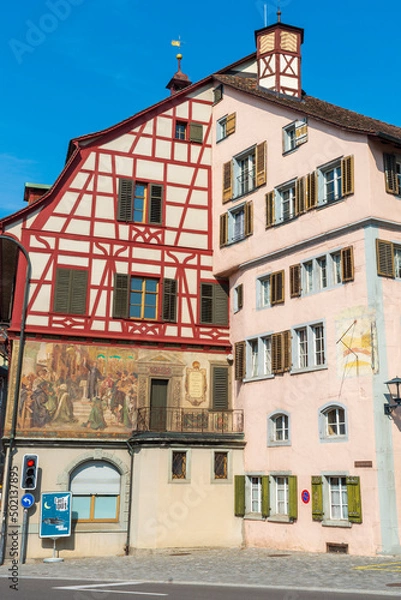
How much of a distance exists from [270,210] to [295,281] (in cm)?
339

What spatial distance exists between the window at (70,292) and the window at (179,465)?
646 cm

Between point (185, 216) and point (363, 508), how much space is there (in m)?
14.0

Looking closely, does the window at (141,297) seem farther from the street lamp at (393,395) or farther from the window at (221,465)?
the street lamp at (393,395)

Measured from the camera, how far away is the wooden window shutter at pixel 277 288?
24594 millimetres

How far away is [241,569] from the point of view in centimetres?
1762

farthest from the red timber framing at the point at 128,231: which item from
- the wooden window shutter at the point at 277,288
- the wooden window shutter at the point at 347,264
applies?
the wooden window shutter at the point at 347,264

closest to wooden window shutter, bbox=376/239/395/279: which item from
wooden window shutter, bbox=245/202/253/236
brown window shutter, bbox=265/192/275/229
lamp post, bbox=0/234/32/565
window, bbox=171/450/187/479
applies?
brown window shutter, bbox=265/192/275/229

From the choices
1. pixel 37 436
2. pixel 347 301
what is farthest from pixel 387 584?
pixel 37 436

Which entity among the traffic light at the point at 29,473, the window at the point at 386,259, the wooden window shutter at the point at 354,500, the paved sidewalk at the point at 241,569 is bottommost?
the paved sidewalk at the point at 241,569

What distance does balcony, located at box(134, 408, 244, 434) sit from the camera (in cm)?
2522

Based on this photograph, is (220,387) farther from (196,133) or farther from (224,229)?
(196,133)

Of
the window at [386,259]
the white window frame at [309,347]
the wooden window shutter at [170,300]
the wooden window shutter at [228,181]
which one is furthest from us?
the wooden window shutter at [228,181]

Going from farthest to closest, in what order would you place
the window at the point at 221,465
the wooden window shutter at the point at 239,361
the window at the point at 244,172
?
1. the window at the point at 244,172
2. the wooden window shutter at the point at 239,361
3. the window at the point at 221,465

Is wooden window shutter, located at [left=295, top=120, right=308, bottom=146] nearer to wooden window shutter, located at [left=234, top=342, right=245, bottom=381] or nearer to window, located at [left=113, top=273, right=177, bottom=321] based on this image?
window, located at [left=113, top=273, right=177, bottom=321]
